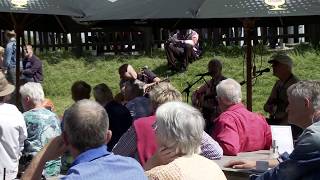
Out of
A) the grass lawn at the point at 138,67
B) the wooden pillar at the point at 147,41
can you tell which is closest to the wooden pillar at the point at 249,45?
the grass lawn at the point at 138,67

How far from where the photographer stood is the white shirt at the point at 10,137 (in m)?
5.51

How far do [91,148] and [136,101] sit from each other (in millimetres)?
4431

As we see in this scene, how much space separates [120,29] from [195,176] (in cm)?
654

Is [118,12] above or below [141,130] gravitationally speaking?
above

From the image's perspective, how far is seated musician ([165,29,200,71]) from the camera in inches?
557

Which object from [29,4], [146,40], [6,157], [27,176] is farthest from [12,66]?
[27,176]

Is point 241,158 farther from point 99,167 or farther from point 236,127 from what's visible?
point 99,167

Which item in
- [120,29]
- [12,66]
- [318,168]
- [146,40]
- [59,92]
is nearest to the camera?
[318,168]

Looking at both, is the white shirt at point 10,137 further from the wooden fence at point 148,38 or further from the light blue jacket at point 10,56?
the wooden fence at point 148,38

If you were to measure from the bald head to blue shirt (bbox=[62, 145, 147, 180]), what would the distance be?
0.04 m

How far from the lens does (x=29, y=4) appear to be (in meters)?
6.71

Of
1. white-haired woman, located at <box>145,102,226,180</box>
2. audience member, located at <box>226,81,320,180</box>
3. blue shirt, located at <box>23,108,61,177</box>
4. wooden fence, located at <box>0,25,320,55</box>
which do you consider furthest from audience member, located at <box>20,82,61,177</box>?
wooden fence, located at <box>0,25,320,55</box>

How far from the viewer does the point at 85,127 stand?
11.0 ft

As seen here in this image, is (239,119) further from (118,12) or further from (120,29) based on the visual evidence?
(120,29)
